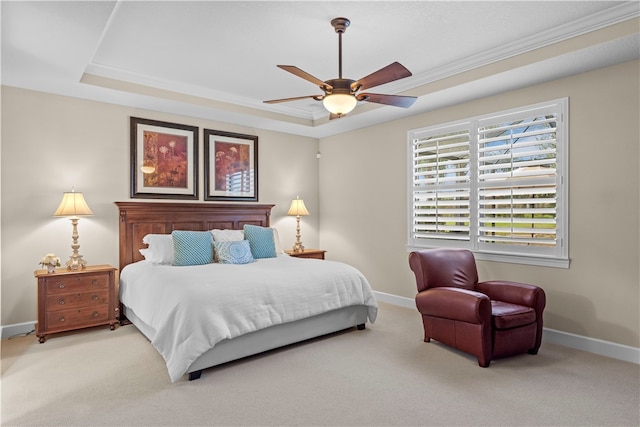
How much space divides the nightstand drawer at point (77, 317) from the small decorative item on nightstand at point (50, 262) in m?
0.42

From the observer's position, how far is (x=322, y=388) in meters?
2.77

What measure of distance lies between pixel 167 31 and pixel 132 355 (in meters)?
2.83

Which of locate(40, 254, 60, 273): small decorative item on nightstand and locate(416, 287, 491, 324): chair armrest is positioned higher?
locate(40, 254, 60, 273): small decorative item on nightstand

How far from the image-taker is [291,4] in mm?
2791

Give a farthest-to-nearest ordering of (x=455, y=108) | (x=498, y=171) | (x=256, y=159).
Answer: (x=256, y=159) → (x=455, y=108) → (x=498, y=171)

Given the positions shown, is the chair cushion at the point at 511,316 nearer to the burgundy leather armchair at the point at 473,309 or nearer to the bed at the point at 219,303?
the burgundy leather armchair at the point at 473,309

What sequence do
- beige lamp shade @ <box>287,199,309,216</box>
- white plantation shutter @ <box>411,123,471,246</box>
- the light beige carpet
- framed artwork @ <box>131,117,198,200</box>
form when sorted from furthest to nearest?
beige lamp shade @ <box>287,199,309,216</box> → framed artwork @ <box>131,117,198,200</box> → white plantation shutter @ <box>411,123,471,246</box> → the light beige carpet

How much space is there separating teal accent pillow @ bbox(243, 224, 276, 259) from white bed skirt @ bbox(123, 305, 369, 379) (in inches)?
52.6

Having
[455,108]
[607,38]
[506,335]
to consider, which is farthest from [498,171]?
[506,335]

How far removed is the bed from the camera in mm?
2912

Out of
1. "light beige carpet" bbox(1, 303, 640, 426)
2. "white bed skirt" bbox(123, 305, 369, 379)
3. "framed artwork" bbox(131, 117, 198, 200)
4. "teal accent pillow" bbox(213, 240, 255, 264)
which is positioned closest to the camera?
"light beige carpet" bbox(1, 303, 640, 426)

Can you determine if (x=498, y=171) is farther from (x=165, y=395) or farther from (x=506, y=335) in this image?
(x=165, y=395)

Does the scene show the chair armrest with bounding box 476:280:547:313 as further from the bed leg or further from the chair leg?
the bed leg

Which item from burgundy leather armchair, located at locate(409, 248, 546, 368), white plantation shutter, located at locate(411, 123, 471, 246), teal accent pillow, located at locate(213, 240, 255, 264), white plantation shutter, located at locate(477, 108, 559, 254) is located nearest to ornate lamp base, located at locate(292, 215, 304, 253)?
teal accent pillow, located at locate(213, 240, 255, 264)
